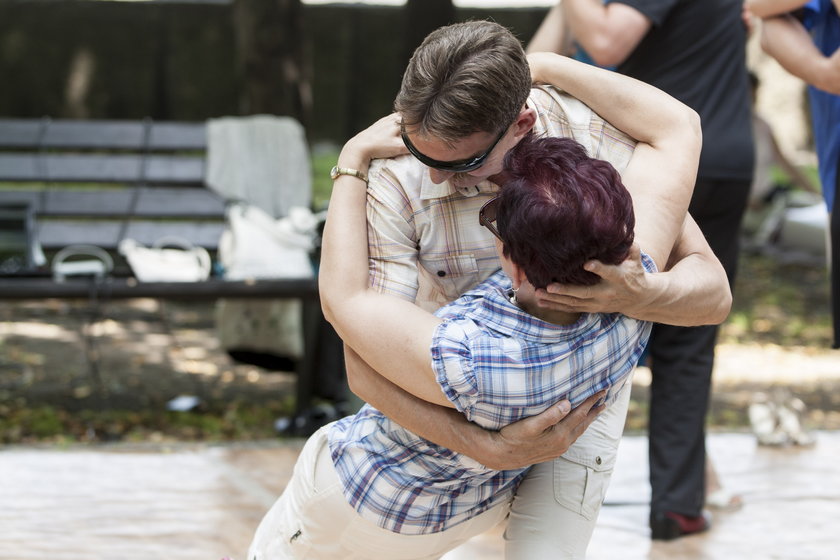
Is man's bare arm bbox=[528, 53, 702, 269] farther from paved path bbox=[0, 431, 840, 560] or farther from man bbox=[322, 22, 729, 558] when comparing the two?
paved path bbox=[0, 431, 840, 560]

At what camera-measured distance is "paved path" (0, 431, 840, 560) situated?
12.7ft

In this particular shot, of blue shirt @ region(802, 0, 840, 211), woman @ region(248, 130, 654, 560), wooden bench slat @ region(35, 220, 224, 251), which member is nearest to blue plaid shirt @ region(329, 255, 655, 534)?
woman @ region(248, 130, 654, 560)

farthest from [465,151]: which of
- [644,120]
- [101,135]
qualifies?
[101,135]

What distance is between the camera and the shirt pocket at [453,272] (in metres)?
2.34

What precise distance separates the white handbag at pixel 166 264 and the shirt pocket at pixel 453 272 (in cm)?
314

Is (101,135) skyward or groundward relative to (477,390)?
groundward

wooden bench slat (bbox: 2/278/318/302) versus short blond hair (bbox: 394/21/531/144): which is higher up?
short blond hair (bbox: 394/21/531/144)

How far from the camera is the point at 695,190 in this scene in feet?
12.3

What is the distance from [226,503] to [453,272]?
2268 mm

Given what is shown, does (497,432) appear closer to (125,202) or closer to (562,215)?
(562,215)

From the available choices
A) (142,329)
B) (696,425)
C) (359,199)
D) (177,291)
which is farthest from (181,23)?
(359,199)

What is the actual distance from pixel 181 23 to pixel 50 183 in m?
8.61

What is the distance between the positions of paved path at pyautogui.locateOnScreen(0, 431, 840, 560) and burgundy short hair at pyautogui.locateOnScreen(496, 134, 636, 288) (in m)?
1.61

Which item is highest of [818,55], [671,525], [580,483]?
[818,55]
